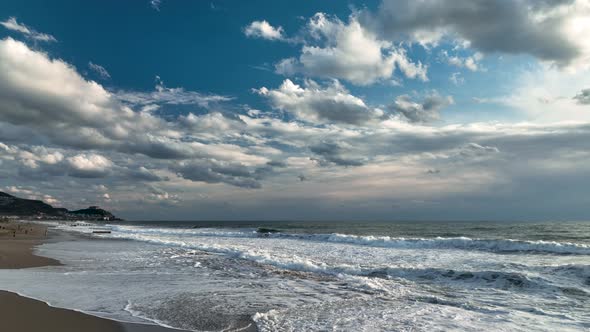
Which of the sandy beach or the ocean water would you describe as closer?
the sandy beach

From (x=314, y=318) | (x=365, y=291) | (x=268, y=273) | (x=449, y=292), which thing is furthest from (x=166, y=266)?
(x=449, y=292)

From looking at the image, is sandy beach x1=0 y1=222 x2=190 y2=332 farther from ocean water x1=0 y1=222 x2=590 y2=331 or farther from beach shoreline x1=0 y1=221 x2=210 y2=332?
ocean water x1=0 y1=222 x2=590 y2=331

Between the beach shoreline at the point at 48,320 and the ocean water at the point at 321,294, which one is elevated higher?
the beach shoreline at the point at 48,320

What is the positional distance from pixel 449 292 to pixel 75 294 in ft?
34.3

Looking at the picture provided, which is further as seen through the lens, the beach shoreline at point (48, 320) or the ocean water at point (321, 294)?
the ocean water at point (321, 294)

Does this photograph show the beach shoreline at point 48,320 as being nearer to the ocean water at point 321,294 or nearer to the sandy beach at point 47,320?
the sandy beach at point 47,320

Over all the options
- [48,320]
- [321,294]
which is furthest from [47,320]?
Answer: [321,294]

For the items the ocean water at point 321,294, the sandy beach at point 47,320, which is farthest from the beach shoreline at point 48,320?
the ocean water at point 321,294

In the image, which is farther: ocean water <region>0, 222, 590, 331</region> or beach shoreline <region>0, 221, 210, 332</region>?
ocean water <region>0, 222, 590, 331</region>

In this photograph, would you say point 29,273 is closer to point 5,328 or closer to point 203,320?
point 5,328

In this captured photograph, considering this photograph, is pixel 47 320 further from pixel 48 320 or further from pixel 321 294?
pixel 321 294

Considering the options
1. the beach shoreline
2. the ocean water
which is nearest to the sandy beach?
the beach shoreline

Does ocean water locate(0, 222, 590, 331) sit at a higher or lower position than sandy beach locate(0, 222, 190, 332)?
lower

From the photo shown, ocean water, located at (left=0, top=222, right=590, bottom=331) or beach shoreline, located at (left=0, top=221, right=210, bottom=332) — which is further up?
beach shoreline, located at (left=0, top=221, right=210, bottom=332)
